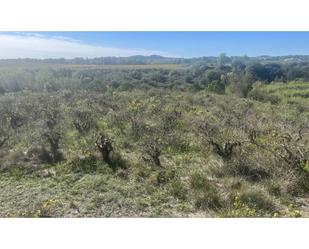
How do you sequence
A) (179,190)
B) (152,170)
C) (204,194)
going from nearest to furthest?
1. (204,194)
2. (179,190)
3. (152,170)

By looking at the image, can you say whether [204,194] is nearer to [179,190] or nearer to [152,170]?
[179,190]

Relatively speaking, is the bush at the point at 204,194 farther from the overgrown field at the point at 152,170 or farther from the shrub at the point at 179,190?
the shrub at the point at 179,190

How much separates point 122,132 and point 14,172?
332cm

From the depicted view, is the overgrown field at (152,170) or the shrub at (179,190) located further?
the shrub at (179,190)

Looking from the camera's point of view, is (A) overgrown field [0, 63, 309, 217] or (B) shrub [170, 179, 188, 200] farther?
(B) shrub [170, 179, 188, 200]

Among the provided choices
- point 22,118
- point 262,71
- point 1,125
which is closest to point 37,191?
point 1,125

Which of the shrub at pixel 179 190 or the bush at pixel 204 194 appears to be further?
the shrub at pixel 179 190

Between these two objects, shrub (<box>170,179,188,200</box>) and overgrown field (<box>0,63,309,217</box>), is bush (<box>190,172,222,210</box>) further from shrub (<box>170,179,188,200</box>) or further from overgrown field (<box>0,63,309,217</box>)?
shrub (<box>170,179,188,200</box>)

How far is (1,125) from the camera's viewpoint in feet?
28.5

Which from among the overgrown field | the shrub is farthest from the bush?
the shrub

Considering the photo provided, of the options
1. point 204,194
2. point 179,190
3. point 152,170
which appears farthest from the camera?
point 152,170

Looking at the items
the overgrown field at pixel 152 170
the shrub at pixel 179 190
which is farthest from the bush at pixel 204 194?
the shrub at pixel 179 190

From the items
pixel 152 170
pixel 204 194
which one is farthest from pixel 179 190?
pixel 152 170
